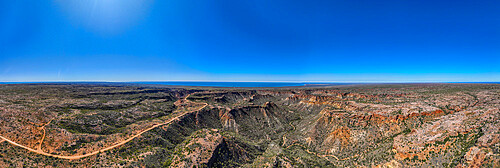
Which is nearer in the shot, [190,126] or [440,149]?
[440,149]

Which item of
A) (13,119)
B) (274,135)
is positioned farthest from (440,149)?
(13,119)

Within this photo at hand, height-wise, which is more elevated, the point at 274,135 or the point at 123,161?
the point at 123,161

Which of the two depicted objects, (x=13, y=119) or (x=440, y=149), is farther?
(x=13, y=119)

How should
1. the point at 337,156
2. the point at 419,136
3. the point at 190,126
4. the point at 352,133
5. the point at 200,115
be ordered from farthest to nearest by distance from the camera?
the point at 200,115 < the point at 190,126 < the point at 352,133 < the point at 337,156 < the point at 419,136

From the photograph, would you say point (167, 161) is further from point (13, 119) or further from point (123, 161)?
point (13, 119)

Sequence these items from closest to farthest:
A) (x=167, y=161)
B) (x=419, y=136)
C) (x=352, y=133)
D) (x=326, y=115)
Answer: (x=167, y=161), (x=419, y=136), (x=352, y=133), (x=326, y=115)

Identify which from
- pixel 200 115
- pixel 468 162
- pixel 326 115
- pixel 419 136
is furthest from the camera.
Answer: pixel 200 115

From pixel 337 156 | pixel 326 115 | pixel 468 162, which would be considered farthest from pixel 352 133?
pixel 468 162

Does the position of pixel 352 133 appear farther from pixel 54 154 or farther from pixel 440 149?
pixel 54 154

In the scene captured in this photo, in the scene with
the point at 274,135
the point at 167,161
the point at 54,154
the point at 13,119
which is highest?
the point at 13,119
